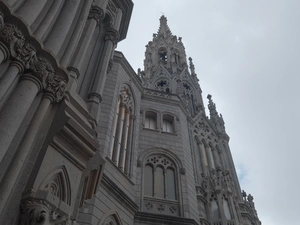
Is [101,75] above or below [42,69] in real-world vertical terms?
above

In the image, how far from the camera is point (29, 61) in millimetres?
4805

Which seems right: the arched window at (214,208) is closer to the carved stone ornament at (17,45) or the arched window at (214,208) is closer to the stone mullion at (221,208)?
the stone mullion at (221,208)

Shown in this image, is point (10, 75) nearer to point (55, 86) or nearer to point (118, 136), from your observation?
point (55, 86)

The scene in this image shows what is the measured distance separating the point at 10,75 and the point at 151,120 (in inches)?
521

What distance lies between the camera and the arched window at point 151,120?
16.9m

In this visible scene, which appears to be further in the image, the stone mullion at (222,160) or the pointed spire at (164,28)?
A: the pointed spire at (164,28)

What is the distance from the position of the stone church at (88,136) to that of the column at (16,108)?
0.6 inches

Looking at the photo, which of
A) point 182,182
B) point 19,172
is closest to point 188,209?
point 182,182

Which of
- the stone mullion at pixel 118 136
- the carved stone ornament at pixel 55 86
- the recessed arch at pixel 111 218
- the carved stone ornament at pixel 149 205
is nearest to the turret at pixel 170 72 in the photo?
the stone mullion at pixel 118 136

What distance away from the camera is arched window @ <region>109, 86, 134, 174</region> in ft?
41.6

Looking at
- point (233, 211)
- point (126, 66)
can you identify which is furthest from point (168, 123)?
point (233, 211)

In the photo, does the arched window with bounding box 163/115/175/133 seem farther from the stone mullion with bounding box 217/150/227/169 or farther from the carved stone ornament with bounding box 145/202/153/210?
the stone mullion with bounding box 217/150/227/169

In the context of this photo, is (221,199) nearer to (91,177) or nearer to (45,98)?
(91,177)

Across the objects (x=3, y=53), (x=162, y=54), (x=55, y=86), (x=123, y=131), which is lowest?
(x=3, y=53)
